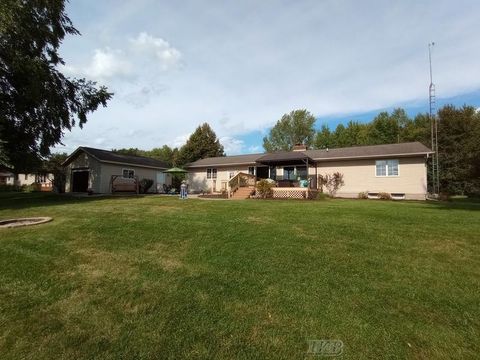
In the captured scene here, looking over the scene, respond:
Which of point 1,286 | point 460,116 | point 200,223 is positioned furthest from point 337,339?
point 460,116

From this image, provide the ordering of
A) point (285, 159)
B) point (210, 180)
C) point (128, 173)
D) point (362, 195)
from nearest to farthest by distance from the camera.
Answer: point (362, 195) < point (285, 159) < point (128, 173) < point (210, 180)

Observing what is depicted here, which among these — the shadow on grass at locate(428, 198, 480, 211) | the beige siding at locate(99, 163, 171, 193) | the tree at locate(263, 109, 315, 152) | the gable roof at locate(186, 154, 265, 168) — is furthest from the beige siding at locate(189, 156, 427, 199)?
the tree at locate(263, 109, 315, 152)

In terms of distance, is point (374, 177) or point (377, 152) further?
point (377, 152)

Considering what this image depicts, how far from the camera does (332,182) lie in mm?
21969

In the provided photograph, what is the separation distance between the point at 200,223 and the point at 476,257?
5.96 meters

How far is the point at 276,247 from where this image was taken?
6238mm

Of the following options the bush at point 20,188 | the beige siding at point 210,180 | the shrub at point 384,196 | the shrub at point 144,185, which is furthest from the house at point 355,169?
the bush at point 20,188

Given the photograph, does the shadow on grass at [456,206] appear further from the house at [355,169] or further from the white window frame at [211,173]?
the white window frame at [211,173]

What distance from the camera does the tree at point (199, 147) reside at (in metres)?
45.7

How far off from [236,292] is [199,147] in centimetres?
4209

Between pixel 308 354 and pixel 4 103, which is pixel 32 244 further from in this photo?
pixel 4 103

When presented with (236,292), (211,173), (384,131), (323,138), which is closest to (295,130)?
(323,138)

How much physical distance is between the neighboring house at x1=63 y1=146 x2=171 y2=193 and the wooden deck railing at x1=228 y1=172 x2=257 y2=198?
8.71m

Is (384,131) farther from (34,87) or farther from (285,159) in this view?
(34,87)
